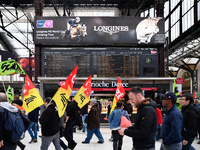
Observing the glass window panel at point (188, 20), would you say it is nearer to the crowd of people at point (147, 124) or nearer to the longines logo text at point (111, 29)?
the longines logo text at point (111, 29)

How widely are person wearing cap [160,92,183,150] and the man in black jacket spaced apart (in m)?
0.58

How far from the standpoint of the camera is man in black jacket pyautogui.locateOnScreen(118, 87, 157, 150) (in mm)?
3523

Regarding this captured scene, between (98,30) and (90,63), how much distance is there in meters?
1.84

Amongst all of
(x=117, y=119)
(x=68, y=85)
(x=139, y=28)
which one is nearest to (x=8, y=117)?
(x=68, y=85)

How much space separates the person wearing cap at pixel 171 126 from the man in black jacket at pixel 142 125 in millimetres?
577

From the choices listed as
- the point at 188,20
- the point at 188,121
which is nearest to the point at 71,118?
the point at 188,121

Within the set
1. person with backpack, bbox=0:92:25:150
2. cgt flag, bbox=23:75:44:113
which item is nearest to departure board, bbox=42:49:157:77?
cgt flag, bbox=23:75:44:113

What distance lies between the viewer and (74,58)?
13.9m

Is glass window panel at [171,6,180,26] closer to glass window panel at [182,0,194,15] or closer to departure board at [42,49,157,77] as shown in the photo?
glass window panel at [182,0,194,15]

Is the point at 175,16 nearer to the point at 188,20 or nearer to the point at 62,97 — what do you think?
the point at 188,20

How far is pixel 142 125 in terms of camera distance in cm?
353

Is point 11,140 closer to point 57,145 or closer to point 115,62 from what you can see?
point 57,145

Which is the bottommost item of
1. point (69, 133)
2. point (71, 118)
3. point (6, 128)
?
point (69, 133)

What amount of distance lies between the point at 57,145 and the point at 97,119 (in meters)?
2.95
